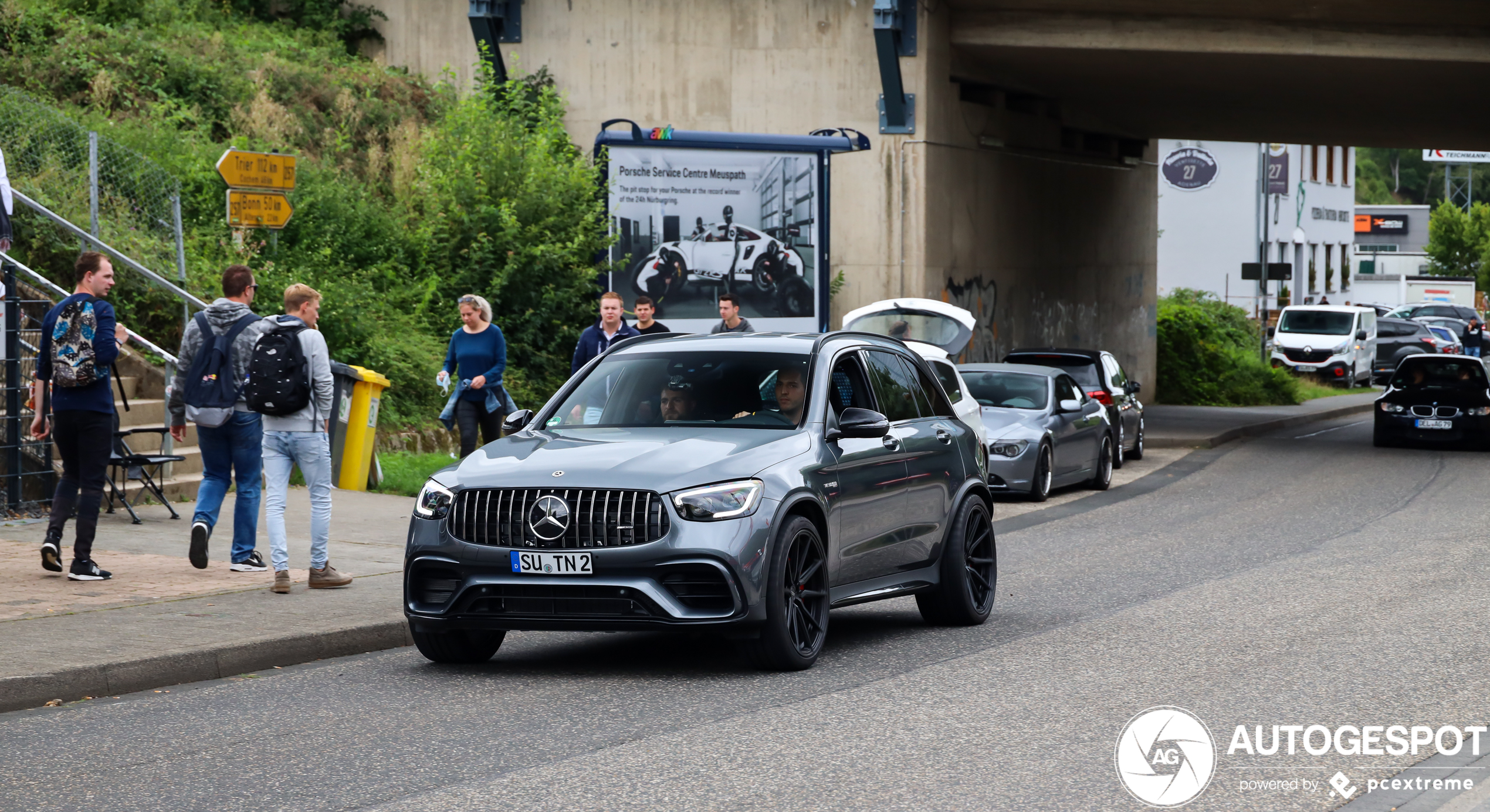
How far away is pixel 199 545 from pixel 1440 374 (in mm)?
20909

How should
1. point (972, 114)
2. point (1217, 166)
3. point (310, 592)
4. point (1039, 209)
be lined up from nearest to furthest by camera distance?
point (310, 592) < point (972, 114) < point (1039, 209) < point (1217, 166)

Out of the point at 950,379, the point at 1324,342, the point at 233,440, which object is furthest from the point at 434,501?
the point at 1324,342

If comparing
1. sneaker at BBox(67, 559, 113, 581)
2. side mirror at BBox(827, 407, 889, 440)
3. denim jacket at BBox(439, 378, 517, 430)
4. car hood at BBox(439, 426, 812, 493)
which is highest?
side mirror at BBox(827, 407, 889, 440)

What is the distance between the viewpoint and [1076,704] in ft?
24.5

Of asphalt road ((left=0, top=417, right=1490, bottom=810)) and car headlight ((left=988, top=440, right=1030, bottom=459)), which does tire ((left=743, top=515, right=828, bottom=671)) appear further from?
car headlight ((left=988, top=440, right=1030, bottom=459))

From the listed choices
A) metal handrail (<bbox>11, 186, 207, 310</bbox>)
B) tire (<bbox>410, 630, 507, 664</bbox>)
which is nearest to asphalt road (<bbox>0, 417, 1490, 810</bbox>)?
tire (<bbox>410, 630, 507, 664</bbox>)

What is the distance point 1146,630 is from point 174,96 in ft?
58.9

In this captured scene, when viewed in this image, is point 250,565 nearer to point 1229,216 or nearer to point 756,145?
point 756,145

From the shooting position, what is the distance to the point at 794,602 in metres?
8.21

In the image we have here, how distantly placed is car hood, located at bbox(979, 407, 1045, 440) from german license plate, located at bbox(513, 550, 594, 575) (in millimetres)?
10632

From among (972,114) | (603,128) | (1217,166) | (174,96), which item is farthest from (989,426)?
(1217,166)

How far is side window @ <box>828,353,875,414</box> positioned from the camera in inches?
362

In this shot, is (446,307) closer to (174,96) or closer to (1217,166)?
(174,96)

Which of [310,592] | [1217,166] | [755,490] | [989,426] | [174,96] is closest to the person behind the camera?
[755,490]
